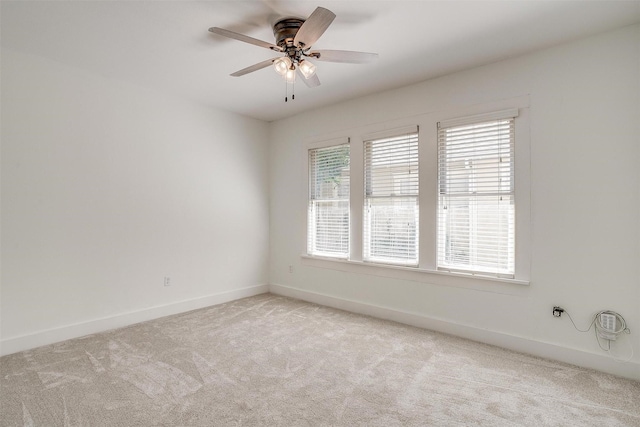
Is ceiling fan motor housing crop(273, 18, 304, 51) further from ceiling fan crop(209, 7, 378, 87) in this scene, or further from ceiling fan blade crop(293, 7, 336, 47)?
ceiling fan blade crop(293, 7, 336, 47)

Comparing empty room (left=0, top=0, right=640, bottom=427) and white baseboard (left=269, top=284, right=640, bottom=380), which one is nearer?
empty room (left=0, top=0, right=640, bottom=427)

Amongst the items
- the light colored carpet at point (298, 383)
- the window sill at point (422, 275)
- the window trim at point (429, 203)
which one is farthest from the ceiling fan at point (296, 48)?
the light colored carpet at point (298, 383)

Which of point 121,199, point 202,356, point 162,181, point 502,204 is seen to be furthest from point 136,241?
point 502,204

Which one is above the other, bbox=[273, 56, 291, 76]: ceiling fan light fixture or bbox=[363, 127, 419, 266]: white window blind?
bbox=[273, 56, 291, 76]: ceiling fan light fixture

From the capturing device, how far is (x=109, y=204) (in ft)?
11.6

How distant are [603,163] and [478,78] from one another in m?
1.33

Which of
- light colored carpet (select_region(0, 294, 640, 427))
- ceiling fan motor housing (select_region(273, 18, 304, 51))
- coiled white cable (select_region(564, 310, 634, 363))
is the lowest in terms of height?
light colored carpet (select_region(0, 294, 640, 427))

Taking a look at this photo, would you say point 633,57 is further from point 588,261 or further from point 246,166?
point 246,166

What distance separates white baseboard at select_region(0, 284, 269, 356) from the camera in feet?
9.72

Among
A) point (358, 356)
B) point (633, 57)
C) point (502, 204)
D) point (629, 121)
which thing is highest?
point (633, 57)

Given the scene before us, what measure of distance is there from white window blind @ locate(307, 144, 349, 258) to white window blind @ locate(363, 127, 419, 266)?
14.5 inches

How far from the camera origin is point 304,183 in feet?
15.6

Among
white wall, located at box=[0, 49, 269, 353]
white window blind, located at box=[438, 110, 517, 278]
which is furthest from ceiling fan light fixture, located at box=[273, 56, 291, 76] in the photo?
white wall, located at box=[0, 49, 269, 353]

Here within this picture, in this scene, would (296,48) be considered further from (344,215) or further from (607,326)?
(607,326)
